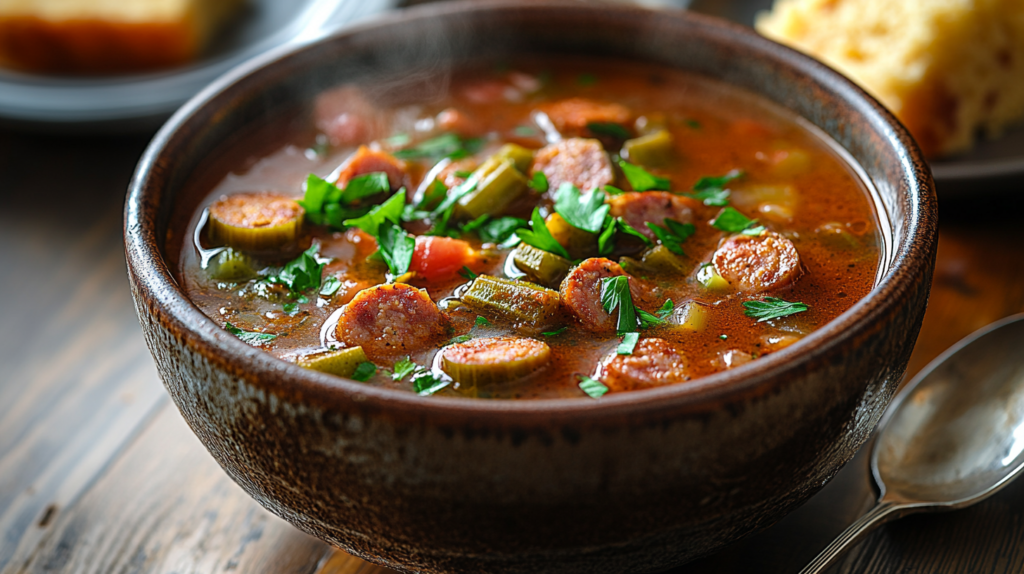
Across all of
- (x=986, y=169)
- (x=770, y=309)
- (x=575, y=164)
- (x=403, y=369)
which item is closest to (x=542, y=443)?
(x=403, y=369)

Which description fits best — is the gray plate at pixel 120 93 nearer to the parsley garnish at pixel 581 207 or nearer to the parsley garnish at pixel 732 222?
the parsley garnish at pixel 581 207

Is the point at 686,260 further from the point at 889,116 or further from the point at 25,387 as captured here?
the point at 25,387

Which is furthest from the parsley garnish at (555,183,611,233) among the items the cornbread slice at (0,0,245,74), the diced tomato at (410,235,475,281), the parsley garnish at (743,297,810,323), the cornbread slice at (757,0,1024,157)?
the cornbread slice at (0,0,245,74)

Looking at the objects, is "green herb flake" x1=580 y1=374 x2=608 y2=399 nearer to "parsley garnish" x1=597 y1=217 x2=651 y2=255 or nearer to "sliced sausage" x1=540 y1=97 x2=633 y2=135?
"parsley garnish" x1=597 y1=217 x2=651 y2=255

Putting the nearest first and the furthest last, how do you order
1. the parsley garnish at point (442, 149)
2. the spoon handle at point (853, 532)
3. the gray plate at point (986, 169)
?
the spoon handle at point (853, 532) < the parsley garnish at point (442, 149) < the gray plate at point (986, 169)

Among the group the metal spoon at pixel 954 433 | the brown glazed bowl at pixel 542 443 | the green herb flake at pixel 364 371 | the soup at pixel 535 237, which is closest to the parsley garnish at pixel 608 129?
the soup at pixel 535 237

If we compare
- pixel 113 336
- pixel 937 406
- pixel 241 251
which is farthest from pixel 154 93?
pixel 937 406
